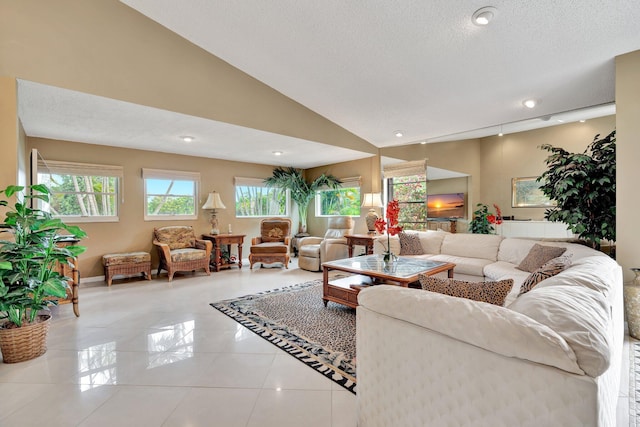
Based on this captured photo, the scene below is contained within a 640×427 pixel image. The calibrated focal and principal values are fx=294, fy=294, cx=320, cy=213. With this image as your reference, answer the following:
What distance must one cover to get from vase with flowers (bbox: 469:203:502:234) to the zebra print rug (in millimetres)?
2612

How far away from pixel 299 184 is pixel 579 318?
21.3 feet

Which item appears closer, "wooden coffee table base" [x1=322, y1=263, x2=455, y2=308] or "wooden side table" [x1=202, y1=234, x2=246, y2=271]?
"wooden coffee table base" [x1=322, y1=263, x2=455, y2=308]

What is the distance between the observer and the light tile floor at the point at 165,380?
164 centimetres

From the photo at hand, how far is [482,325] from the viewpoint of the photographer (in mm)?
957

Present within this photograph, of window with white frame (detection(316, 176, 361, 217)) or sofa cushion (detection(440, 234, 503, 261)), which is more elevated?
window with white frame (detection(316, 176, 361, 217))

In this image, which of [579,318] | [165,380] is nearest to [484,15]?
[579,318]

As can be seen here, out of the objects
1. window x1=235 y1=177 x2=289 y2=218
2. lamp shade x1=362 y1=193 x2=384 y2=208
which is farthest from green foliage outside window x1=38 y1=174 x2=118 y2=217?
lamp shade x1=362 y1=193 x2=384 y2=208

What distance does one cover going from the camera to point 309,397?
70.9 inches

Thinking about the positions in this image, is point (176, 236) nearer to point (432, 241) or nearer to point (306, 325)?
point (306, 325)

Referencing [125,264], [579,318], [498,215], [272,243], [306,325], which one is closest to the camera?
[579,318]

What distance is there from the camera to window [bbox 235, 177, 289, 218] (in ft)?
22.0

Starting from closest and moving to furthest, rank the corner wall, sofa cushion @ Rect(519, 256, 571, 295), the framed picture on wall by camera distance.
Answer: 1. sofa cushion @ Rect(519, 256, 571, 295)
2. the corner wall
3. the framed picture on wall

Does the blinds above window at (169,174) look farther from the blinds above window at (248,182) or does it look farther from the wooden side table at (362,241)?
the wooden side table at (362,241)

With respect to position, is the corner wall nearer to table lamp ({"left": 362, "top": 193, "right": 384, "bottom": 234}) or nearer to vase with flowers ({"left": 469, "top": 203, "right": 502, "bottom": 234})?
vase with flowers ({"left": 469, "top": 203, "right": 502, "bottom": 234})
